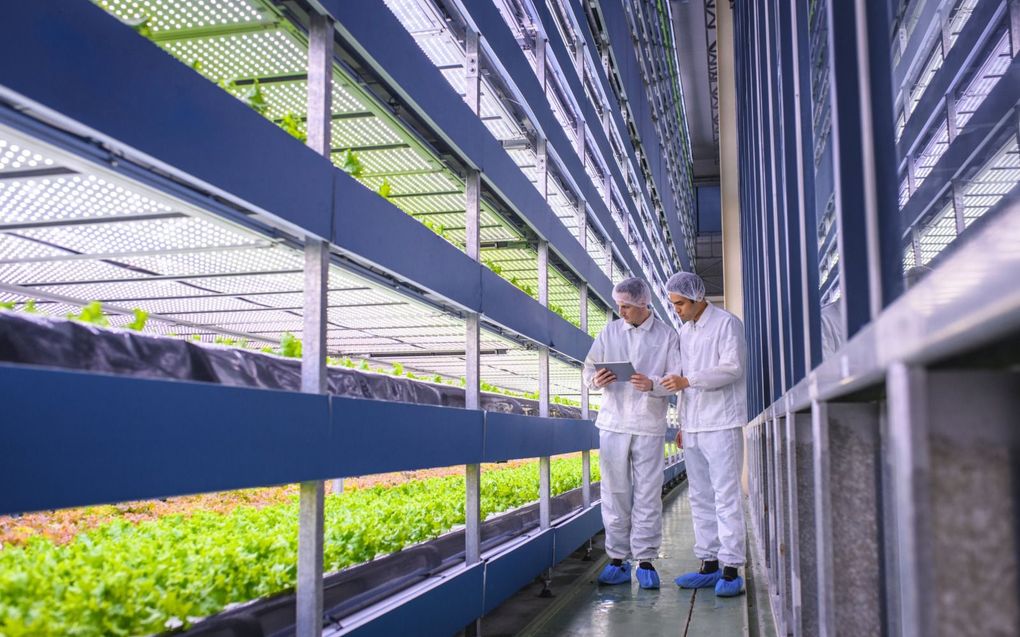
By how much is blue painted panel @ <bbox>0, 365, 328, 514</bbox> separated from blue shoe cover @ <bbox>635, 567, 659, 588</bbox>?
10.8 feet

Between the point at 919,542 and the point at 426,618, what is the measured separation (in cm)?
283

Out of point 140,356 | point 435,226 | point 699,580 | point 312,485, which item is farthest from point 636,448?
point 140,356

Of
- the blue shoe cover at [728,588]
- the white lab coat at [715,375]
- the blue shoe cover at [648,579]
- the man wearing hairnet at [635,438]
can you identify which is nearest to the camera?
the blue shoe cover at [728,588]

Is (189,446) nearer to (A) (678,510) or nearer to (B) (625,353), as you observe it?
(B) (625,353)

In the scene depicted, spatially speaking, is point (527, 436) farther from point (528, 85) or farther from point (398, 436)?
point (528, 85)

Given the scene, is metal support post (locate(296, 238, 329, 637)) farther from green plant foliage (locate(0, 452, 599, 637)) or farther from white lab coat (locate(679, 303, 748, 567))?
white lab coat (locate(679, 303, 748, 567))

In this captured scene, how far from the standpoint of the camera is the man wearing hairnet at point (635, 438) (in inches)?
210

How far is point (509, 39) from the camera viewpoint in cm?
489

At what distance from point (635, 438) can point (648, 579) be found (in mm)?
890

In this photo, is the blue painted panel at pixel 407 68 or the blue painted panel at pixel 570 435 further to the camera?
the blue painted panel at pixel 570 435

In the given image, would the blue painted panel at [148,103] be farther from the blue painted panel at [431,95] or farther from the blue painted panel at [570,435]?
the blue painted panel at [570,435]

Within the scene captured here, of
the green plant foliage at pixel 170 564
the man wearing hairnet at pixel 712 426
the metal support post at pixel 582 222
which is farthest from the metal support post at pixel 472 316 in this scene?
the metal support post at pixel 582 222

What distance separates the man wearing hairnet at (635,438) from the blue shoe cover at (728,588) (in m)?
0.44

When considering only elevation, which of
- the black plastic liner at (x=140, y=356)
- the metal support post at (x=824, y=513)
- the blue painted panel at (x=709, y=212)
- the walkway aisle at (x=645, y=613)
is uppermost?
the blue painted panel at (x=709, y=212)
